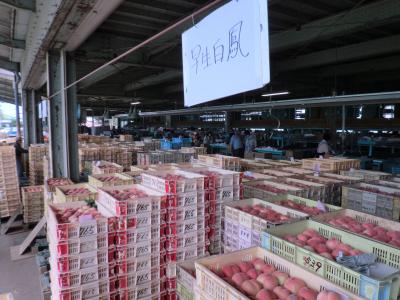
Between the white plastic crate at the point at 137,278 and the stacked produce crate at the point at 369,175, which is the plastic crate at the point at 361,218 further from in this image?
the stacked produce crate at the point at 369,175

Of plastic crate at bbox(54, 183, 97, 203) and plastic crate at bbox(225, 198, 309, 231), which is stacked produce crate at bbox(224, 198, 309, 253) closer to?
plastic crate at bbox(225, 198, 309, 231)

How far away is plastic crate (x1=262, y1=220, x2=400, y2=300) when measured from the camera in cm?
171

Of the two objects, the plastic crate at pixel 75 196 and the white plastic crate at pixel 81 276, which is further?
the plastic crate at pixel 75 196

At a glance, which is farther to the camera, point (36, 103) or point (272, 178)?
point (36, 103)

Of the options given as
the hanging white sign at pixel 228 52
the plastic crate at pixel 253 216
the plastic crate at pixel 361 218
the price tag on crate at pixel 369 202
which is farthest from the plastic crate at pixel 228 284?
the price tag on crate at pixel 369 202

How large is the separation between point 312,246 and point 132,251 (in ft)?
5.97

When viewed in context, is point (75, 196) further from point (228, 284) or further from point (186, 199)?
point (228, 284)

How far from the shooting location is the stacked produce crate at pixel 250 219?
9.83 ft

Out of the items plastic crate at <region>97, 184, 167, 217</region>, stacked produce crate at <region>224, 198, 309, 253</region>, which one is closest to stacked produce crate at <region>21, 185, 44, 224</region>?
plastic crate at <region>97, 184, 167, 217</region>

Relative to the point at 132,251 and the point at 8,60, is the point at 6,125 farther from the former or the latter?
the point at 132,251

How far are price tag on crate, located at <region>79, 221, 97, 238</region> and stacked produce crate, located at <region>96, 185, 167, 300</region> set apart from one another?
0.77ft

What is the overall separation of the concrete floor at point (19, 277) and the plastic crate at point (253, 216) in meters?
3.14

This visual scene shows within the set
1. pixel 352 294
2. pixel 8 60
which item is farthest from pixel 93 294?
pixel 8 60

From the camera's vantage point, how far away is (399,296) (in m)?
1.83
